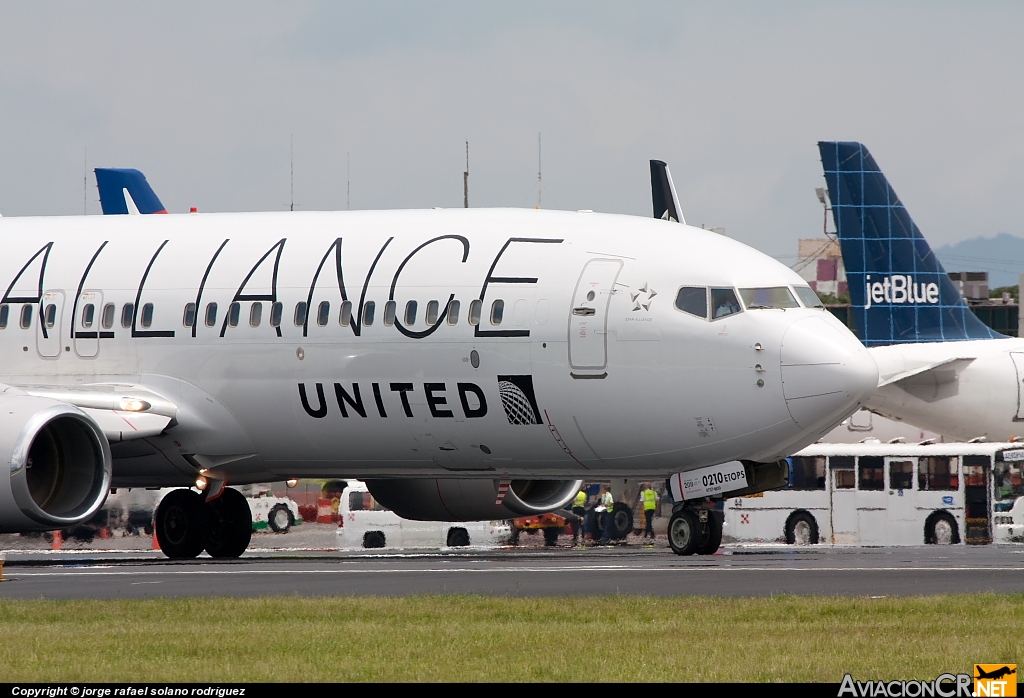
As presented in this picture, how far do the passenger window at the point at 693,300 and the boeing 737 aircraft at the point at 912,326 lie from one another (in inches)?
1138

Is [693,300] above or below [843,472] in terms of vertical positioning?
above

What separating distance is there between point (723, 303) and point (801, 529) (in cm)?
2097

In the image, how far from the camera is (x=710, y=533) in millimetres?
23969

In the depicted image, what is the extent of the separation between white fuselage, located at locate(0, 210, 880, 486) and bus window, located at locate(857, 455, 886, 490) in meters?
19.5

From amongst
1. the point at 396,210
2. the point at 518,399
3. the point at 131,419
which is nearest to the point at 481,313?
the point at 518,399

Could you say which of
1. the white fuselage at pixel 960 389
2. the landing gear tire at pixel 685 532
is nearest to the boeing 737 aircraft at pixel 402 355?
the landing gear tire at pixel 685 532

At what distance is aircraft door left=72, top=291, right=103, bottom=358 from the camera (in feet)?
86.8

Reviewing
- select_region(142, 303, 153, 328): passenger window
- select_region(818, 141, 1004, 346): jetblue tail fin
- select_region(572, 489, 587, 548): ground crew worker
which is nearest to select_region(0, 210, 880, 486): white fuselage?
select_region(142, 303, 153, 328): passenger window

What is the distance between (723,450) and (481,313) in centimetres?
362

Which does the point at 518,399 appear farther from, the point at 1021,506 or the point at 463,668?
the point at 1021,506

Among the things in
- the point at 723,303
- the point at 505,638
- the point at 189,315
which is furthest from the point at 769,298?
the point at 505,638

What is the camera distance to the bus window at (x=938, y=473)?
42.0 meters

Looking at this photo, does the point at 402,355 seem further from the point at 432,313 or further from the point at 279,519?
the point at 279,519

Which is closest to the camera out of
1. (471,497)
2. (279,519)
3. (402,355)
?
(402,355)
